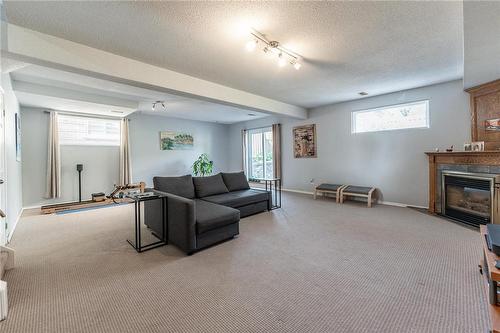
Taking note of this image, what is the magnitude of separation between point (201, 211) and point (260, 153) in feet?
17.0

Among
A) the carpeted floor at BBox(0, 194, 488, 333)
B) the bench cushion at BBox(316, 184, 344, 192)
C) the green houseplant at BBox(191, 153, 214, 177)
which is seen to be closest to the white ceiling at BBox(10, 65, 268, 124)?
the green houseplant at BBox(191, 153, 214, 177)

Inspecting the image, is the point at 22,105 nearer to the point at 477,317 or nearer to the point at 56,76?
the point at 56,76

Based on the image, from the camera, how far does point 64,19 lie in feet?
6.83

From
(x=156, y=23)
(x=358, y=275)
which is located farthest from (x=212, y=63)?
(x=358, y=275)

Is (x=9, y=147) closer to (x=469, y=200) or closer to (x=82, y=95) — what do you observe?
(x=82, y=95)

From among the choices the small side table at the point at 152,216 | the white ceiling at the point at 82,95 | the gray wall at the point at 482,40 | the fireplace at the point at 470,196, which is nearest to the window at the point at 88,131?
the white ceiling at the point at 82,95

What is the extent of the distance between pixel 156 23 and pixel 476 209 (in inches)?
204

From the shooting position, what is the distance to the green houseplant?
768 centimetres

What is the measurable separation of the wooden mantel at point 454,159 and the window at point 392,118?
745 millimetres

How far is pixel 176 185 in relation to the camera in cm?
380

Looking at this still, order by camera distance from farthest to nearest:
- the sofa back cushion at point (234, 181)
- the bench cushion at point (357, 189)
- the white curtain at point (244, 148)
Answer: the white curtain at point (244, 148), the bench cushion at point (357, 189), the sofa back cushion at point (234, 181)

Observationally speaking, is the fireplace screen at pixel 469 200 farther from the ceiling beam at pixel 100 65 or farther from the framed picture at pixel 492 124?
the ceiling beam at pixel 100 65

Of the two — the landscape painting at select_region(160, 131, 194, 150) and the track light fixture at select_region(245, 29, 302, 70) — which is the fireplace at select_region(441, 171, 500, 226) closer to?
the track light fixture at select_region(245, 29, 302, 70)

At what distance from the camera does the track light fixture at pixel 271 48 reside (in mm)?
2404
